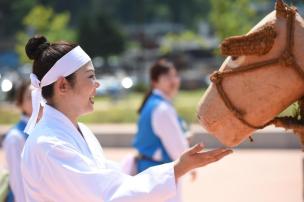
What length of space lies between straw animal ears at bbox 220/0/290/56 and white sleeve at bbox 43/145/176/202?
519 millimetres

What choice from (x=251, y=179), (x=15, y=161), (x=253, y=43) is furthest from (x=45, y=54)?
(x=251, y=179)

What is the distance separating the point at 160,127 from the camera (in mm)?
5875

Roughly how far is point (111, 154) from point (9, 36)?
40611mm

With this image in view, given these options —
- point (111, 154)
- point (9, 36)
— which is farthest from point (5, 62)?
point (111, 154)

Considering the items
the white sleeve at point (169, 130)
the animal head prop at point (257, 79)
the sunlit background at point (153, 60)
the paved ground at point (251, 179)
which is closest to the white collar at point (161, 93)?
the white sleeve at point (169, 130)

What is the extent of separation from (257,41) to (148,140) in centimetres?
341

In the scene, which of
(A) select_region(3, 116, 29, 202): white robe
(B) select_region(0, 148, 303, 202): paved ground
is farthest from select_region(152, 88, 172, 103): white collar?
(B) select_region(0, 148, 303, 202): paved ground

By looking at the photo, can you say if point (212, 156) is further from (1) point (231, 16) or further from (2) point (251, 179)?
(1) point (231, 16)

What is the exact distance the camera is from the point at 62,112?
301cm

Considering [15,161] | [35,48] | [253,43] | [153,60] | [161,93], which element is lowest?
[153,60]

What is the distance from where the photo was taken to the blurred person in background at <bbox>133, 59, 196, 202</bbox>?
229 inches

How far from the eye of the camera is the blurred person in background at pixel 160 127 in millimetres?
5824

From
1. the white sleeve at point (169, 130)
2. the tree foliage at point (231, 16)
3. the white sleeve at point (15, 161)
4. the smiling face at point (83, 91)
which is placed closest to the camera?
the smiling face at point (83, 91)

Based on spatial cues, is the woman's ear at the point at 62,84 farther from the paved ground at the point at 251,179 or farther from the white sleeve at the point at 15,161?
the paved ground at the point at 251,179
